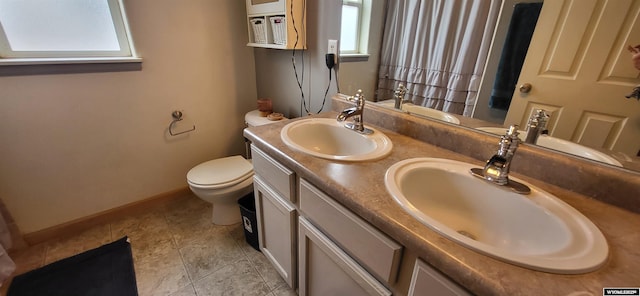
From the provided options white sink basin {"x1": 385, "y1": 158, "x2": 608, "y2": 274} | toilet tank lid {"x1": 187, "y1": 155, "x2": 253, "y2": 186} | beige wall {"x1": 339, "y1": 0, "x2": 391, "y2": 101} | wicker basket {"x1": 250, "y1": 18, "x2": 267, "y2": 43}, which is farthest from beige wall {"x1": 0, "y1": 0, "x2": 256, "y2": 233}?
white sink basin {"x1": 385, "y1": 158, "x2": 608, "y2": 274}

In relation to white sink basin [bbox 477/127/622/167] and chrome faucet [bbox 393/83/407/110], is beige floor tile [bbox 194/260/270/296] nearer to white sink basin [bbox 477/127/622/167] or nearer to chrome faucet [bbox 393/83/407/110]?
chrome faucet [bbox 393/83/407/110]

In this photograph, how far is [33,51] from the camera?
51.1 inches

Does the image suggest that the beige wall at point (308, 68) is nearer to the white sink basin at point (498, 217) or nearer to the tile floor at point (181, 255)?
the white sink basin at point (498, 217)

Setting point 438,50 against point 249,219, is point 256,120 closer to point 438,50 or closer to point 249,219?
point 249,219

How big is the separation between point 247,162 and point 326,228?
1049 mm

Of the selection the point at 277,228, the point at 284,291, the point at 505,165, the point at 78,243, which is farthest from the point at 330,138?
the point at 78,243

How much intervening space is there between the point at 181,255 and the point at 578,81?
6.31 ft

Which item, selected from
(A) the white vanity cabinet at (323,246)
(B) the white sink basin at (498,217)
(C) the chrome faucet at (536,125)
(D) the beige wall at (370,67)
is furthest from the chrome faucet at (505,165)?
(D) the beige wall at (370,67)

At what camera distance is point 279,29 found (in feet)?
4.75

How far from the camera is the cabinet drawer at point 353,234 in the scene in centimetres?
64

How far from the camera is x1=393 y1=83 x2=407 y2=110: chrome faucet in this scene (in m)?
1.15

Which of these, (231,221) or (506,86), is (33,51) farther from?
(506,86)

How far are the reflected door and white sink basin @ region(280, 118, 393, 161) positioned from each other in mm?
502

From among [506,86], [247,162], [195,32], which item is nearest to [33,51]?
[195,32]
